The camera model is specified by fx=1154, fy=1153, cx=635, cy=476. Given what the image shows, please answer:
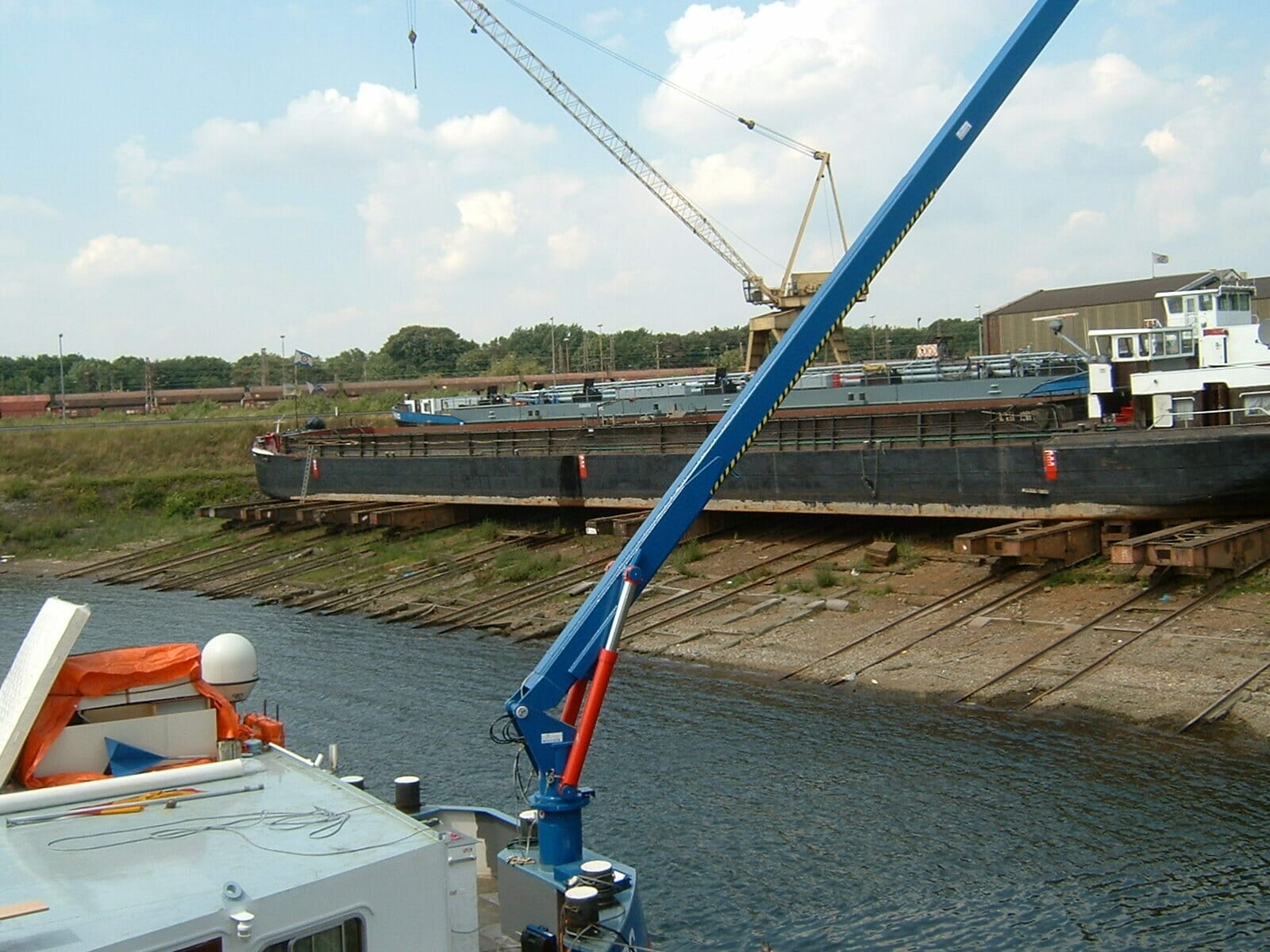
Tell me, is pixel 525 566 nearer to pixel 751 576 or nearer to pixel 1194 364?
pixel 751 576

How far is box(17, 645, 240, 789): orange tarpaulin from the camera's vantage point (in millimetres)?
8570

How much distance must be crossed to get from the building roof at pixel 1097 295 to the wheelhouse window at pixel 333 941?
72.6m

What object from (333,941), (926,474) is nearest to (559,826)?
(333,941)

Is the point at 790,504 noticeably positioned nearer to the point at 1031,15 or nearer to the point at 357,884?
the point at 1031,15

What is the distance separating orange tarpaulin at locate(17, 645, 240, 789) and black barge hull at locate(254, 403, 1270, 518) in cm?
2069

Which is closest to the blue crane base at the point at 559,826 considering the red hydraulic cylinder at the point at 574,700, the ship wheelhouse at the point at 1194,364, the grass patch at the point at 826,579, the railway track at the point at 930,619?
the red hydraulic cylinder at the point at 574,700

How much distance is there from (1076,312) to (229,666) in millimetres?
74441

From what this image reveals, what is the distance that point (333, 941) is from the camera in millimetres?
6668

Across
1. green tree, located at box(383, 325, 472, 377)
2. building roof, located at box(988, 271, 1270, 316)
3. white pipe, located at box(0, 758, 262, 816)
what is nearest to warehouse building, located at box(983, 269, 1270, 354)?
building roof, located at box(988, 271, 1270, 316)

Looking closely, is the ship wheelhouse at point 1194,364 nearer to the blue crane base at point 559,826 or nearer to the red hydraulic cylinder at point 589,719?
the red hydraulic cylinder at point 589,719

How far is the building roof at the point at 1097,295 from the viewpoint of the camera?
7256 cm

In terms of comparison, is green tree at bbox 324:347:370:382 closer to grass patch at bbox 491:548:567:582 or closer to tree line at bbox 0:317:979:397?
tree line at bbox 0:317:979:397

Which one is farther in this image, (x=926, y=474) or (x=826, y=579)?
(x=926, y=474)

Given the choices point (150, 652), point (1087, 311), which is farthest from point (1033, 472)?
point (1087, 311)
